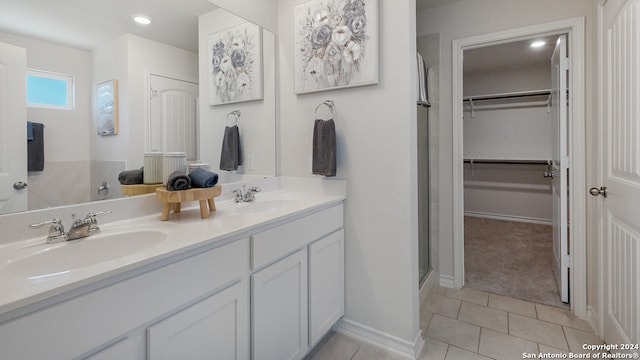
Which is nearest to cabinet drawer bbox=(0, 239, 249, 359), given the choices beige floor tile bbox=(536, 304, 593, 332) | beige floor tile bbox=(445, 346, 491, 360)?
beige floor tile bbox=(445, 346, 491, 360)

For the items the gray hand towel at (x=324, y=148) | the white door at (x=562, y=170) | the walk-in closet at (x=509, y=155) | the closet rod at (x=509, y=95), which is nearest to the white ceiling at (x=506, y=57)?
the walk-in closet at (x=509, y=155)

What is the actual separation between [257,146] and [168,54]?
76 cm

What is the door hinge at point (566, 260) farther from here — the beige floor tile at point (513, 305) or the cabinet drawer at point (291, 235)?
the cabinet drawer at point (291, 235)

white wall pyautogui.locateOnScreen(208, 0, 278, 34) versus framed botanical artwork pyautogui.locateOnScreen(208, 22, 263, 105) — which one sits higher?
white wall pyautogui.locateOnScreen(208, 0, 278, 34)

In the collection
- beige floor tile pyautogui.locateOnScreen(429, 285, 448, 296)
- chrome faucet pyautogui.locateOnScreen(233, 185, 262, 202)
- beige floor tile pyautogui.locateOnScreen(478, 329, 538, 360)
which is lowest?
beige floor tile pyautogui.locateOnScreen(478, 329, 538, 360)

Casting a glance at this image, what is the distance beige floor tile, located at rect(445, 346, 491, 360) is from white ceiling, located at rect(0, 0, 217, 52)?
2278 millimetres

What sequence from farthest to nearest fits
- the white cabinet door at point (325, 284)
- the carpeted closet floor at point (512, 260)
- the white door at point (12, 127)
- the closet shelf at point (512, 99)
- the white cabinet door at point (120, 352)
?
1. the closet shelf at point (512, 99)
2. the carpeted closet floor at point (512, 260)
3. the white cabinet door at point (325, 284)
4. the white door at point (12, 127)
5. the white cabinet door at point (120, 352)

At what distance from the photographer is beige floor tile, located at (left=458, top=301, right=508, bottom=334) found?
205cm

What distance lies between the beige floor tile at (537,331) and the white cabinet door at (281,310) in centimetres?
142

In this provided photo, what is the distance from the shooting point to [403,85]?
1695mm

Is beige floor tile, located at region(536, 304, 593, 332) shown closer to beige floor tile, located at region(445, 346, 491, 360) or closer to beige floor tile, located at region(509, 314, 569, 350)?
beige floor tile, located at region(509, 314, 569, 350)

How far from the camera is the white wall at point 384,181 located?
1713mm

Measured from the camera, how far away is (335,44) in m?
1.87

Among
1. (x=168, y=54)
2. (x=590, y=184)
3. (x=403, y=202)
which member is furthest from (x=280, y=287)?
(x=590, y=184)
